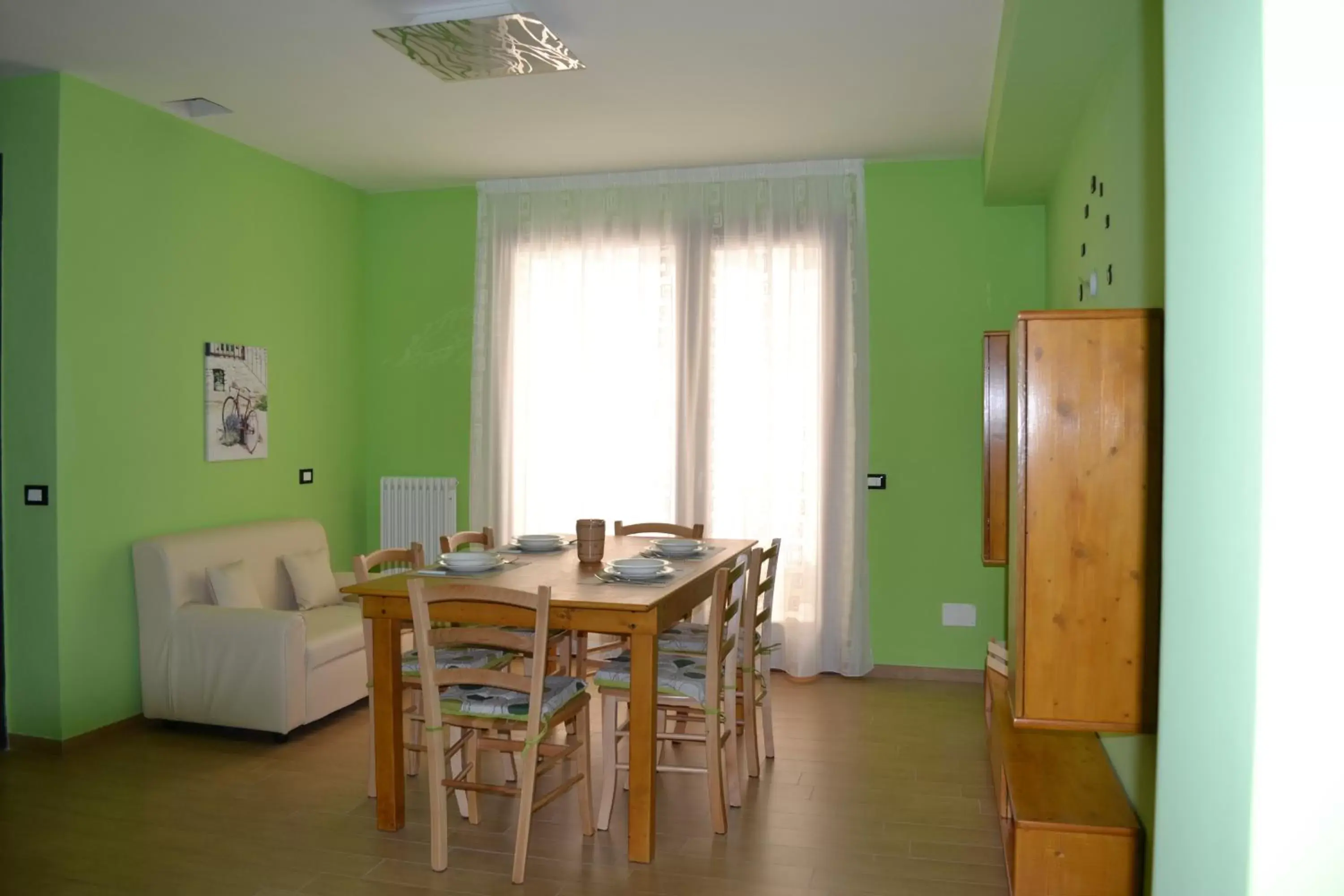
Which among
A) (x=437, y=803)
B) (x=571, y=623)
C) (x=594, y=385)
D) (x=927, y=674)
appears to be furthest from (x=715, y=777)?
(x=594, y=385)

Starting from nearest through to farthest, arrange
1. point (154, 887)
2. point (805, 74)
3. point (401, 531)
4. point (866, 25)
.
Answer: point (154, 887)
point (866, 25)
point (805, 74)
point (401, 531)

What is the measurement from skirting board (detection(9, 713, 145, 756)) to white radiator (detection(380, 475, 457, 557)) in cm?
211

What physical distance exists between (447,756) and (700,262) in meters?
3.33

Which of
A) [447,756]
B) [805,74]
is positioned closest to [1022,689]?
[447,756]

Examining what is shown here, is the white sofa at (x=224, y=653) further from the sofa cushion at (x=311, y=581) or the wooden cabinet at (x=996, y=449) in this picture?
the wooden cabinet at (x=996, y=449)

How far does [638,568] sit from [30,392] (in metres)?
2.80

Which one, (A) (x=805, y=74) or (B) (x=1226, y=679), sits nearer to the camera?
(B) (x=1226, y=679)

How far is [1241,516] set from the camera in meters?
1.08

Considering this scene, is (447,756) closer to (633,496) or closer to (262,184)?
(633,496)

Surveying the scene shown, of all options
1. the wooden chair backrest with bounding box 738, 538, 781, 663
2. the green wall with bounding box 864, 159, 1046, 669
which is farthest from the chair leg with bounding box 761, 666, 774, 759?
the green wall with bounding box 864, 159, 1046, 669

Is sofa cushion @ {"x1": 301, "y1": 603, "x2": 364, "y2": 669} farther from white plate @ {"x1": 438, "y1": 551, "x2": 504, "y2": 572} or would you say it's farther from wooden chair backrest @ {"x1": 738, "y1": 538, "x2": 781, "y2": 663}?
wooden chair backrest @ {"x1": 738, "y1": 538, "x2": 781, "y2": 663}

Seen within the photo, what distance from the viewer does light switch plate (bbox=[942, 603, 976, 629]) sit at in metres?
5.40

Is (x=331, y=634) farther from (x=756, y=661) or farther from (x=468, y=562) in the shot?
(x=756, y=661)

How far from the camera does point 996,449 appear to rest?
12.9ft
